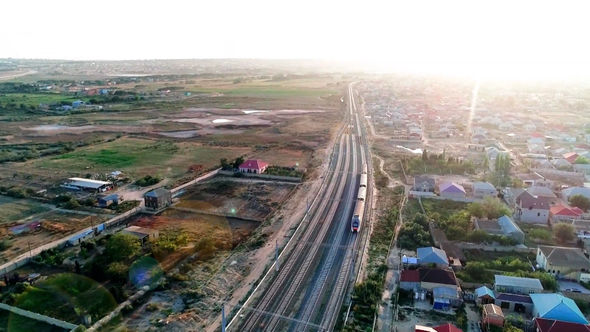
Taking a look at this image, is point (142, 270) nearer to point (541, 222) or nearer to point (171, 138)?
point (541, 222)

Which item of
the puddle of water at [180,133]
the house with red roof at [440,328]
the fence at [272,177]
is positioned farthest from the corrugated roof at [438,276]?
the puddle of water at [180,133]

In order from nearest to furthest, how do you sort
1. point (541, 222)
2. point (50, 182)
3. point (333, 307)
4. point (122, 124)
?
point (333, 307) → point (541, 222) → point (50, 182) → point (122, 124)

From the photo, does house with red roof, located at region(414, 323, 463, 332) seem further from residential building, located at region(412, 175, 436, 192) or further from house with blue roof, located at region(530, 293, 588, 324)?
residential building, located at region(412, 175, 436, 192)

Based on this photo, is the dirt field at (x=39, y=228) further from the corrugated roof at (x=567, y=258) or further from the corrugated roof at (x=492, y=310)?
the corrugated roof at (x=567, y=258)

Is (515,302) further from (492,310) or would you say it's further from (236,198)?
(236,198)

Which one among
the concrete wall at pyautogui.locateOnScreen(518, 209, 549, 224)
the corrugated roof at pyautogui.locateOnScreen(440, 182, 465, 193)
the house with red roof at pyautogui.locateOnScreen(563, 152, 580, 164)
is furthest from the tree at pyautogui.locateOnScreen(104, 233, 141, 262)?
the house with red roof at pyautogui.locateOnScreen(563, 152, 580, 164)

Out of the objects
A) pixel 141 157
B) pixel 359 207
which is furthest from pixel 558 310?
pixel 141 157


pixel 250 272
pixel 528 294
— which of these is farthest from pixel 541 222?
pixel 250 272
